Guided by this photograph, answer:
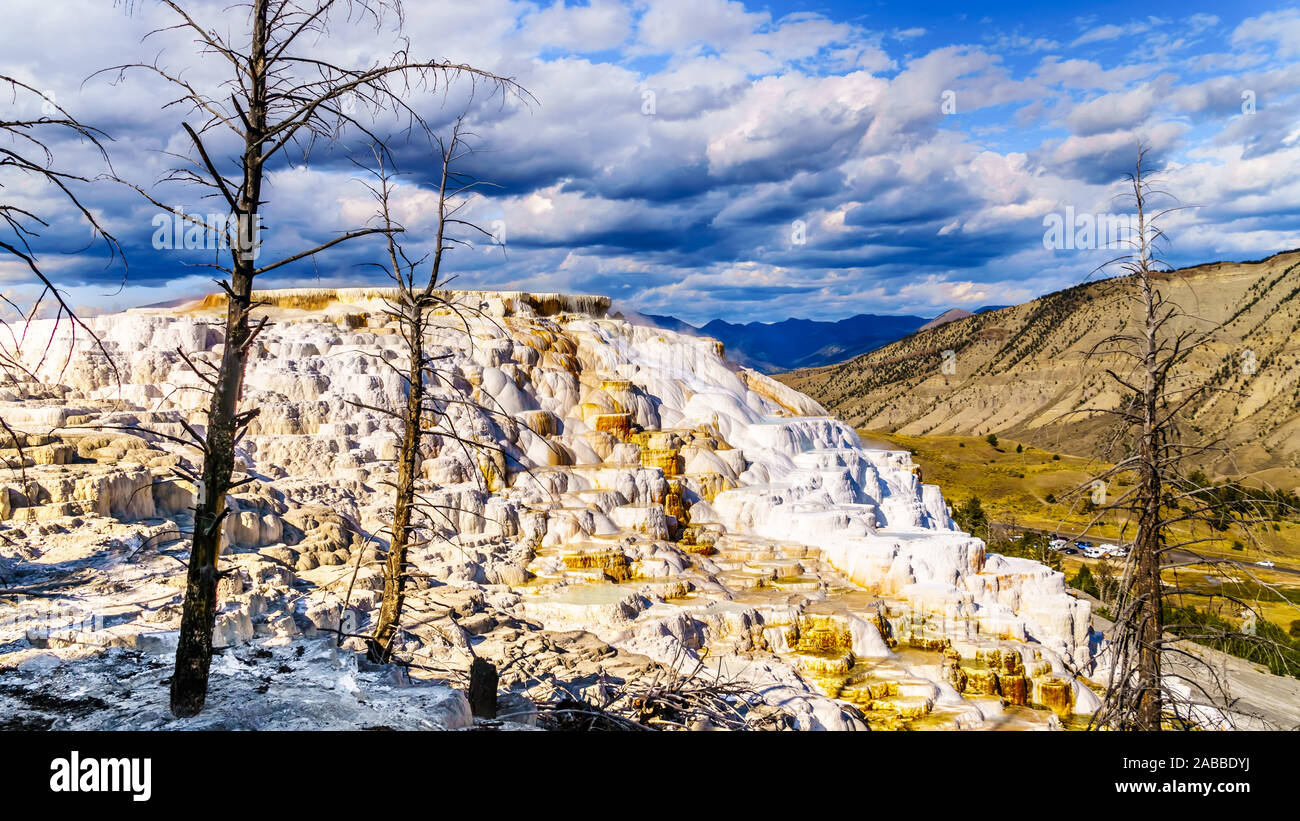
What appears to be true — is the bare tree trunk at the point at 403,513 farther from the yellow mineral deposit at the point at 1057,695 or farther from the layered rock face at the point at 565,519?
the yellow mineral deposit at the point at 1057,695

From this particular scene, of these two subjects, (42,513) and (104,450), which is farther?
(104,450)

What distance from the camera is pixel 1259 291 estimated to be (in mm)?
104938

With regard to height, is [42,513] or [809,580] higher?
[42,513]

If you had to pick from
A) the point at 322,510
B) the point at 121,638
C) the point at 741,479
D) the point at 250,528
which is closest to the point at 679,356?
the point at 741,479

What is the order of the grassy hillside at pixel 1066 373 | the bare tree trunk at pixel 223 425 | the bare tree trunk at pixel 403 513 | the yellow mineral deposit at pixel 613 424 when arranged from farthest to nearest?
the grassy hillside at pixel 1066 373 < the yellow mineral deposit at pixel 613 424 < the bare tree trunk at pixel 403 513 < the bare tree trunk at pixel 223 425

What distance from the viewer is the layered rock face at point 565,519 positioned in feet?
39.2

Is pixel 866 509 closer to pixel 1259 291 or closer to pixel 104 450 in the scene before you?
pixel 104 450

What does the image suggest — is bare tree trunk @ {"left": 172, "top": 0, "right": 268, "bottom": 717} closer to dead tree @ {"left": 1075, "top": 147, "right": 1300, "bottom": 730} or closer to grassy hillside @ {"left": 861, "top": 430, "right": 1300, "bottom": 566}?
dead tree @ {"left": 1075, "top": 147, "right": 1300, "bottom": 730}

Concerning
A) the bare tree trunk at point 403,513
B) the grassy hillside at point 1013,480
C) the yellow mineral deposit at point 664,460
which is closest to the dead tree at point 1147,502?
the bare tree trunk at point 403,513

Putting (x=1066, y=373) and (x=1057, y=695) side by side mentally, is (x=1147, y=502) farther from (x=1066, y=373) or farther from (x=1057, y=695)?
(x=1066, y=373)

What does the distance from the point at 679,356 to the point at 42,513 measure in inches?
804

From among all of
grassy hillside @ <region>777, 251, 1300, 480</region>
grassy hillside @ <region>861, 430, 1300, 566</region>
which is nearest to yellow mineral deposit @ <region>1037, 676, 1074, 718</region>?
grassy hillside @ <region>861, 430, 1300, 566</region>

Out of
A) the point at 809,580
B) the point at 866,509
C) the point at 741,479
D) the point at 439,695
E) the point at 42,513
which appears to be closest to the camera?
the point at 439,695
